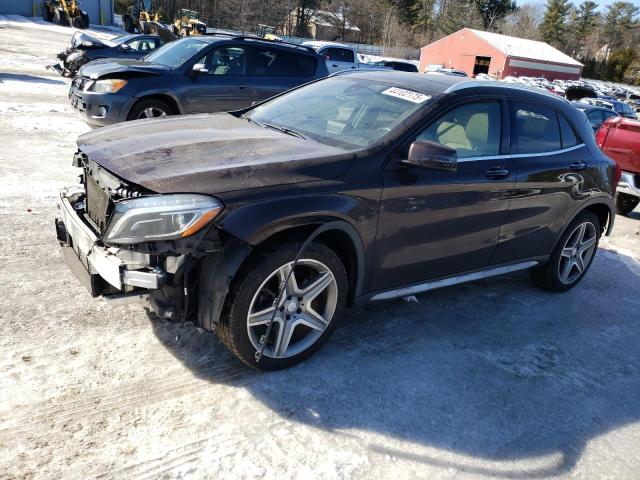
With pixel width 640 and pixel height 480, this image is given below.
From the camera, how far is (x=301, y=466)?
2592 mm

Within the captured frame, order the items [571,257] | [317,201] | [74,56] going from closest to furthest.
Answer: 1. [317,201]
2. [571,257]
3. [74,56]

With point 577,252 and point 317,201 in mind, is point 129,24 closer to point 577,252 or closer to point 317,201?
point 577,252

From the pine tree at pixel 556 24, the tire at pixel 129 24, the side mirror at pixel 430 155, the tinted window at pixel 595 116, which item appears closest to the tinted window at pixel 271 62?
the side mirror at pixel 430 155

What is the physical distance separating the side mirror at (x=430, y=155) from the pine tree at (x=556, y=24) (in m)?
91.4

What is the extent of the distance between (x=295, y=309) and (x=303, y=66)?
7521 millimetres

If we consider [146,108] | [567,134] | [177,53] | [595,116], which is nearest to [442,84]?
[567,134]

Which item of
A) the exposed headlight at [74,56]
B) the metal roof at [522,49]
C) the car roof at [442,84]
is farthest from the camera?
the metal roof at [522,49]

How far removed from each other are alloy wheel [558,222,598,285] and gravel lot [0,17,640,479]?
0.52 metres

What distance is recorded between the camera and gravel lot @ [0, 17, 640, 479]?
2.62 meters

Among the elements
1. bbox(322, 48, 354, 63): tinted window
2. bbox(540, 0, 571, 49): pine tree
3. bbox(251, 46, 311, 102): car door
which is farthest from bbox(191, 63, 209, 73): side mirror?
bbox(540, 0, 571, 49): pine tree

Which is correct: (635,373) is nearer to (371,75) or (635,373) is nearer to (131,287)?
(371,75)

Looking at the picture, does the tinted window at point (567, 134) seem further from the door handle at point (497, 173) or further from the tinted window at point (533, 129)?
the door handle at point (497, 173)

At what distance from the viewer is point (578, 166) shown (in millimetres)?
4660

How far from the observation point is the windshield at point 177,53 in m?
8.70
